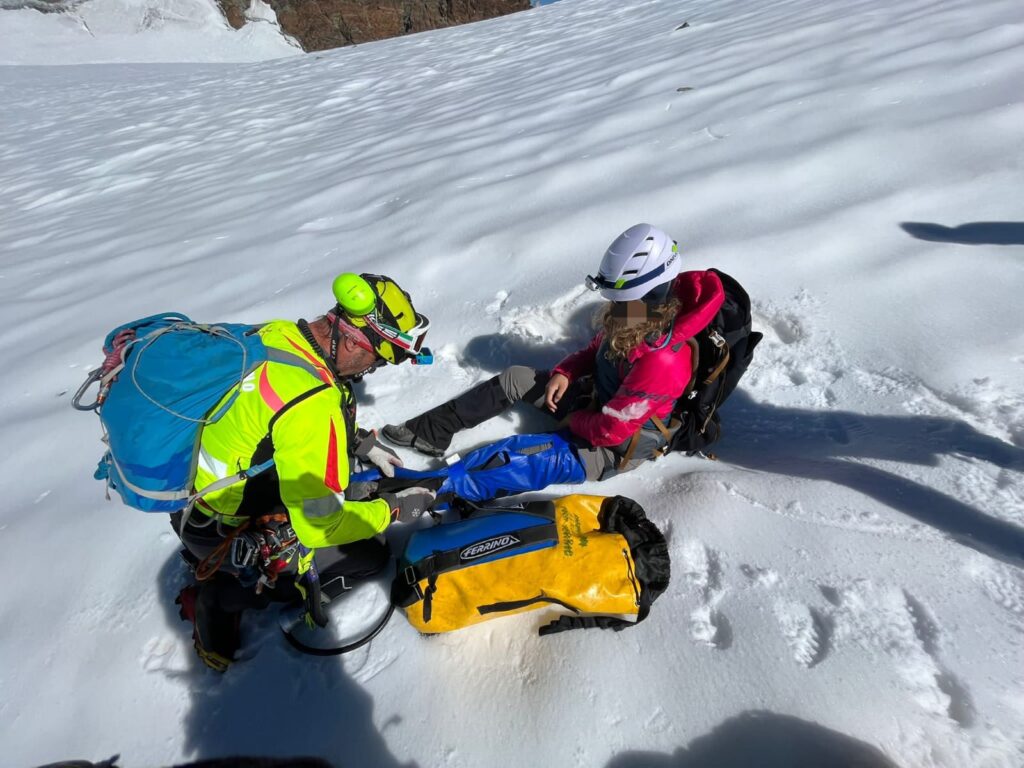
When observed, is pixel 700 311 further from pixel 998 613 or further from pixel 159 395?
pixel 159 395

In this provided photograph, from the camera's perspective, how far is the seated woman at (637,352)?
2.21 meters

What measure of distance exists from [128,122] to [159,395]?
40.9 ft

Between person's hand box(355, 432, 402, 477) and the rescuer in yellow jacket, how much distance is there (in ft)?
1.06

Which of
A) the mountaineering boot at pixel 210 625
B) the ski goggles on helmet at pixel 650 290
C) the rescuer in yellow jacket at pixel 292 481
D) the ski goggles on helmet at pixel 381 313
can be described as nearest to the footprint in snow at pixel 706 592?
the ski goggles on helmet at pixel 650 290

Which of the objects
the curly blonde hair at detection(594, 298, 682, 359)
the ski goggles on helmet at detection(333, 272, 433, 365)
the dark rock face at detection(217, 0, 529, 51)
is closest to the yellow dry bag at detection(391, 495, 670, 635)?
the curly blonde hair at detection(594, 298, 682, 359)

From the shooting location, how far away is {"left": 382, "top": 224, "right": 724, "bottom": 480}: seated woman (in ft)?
7.27

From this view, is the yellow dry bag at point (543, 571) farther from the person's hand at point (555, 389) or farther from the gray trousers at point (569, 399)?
the person's hand at point (555, 389)

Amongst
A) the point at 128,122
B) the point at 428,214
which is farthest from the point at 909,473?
the point at 128,122

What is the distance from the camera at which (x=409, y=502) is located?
2275mm

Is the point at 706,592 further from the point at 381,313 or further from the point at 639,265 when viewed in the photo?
the point at 381,313

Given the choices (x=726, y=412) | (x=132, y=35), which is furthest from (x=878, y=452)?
(x=132, y=35)

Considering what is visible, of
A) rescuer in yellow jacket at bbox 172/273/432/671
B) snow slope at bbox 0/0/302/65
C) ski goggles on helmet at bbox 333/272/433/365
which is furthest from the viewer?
snow slope at bbox 0/0/302/65

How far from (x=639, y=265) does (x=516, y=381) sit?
3.05ft

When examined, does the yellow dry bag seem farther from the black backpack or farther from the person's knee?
the person's knee
